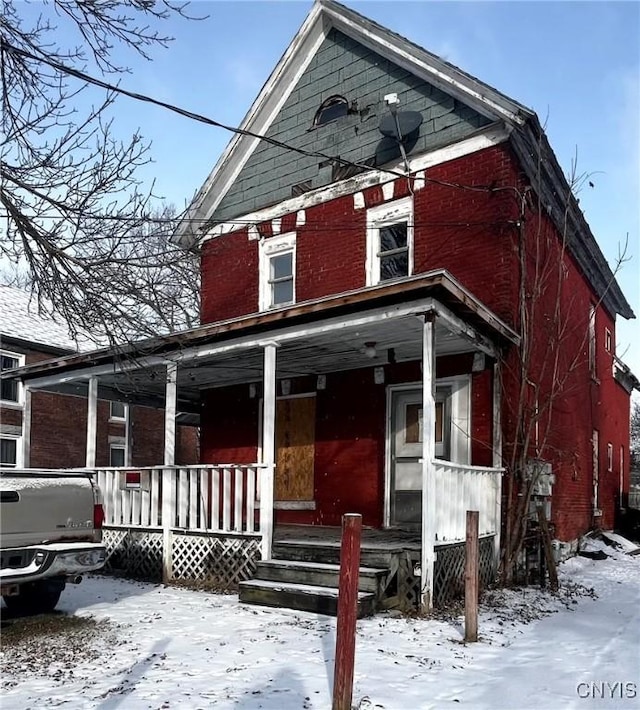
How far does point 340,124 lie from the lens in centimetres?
1259

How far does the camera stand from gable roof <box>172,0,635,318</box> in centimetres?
1036

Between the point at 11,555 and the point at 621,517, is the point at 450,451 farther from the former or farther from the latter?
the point at 621,517

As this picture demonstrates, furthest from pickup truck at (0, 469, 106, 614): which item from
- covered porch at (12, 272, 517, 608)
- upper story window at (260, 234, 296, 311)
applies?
upper story window at (260, 234, 296, 311)

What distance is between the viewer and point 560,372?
41.7ft

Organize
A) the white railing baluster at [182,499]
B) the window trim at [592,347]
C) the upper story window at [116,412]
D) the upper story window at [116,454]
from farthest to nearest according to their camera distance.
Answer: the upper story window at [116,412]
the upper story window at [116,454]
the window trim at [592,347]
the white railing baluster at [182,499]

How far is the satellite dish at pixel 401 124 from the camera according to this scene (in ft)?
37.1

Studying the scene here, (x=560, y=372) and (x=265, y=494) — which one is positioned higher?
(x=560, y=372)

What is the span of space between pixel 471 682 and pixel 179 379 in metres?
8.85

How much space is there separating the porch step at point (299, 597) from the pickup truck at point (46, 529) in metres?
1.88

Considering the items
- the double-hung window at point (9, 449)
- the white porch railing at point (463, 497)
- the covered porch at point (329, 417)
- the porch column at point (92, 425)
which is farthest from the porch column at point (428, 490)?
the double-hung window at point (9, 449)

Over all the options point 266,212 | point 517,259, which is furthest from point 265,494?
point 266,212

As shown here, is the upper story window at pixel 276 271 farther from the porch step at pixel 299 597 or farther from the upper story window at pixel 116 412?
the upper story window at pixel 116 412

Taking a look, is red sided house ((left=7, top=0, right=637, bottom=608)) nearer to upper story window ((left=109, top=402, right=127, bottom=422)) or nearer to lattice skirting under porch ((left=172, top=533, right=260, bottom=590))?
lattice skirting under porch ((left=172, top=533, right=260, bottom=590))

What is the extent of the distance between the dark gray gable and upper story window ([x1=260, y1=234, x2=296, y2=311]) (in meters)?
0.85
